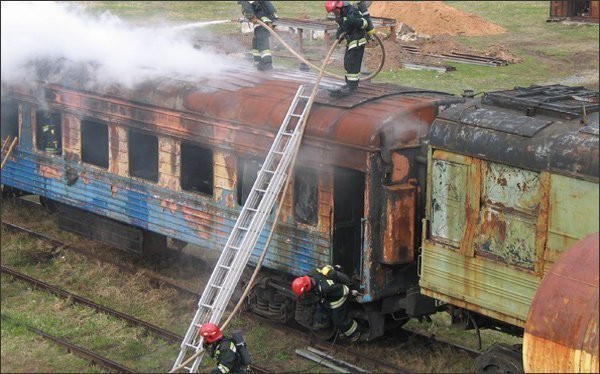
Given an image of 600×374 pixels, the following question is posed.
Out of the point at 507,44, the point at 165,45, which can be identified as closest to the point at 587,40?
the point at 507,44

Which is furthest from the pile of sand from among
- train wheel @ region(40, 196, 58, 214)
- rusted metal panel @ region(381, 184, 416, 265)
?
rusted metal panel @ region(381, 184, 416, 265)

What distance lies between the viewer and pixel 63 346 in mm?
11883

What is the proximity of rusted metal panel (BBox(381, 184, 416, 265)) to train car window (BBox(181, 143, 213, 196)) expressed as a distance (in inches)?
113

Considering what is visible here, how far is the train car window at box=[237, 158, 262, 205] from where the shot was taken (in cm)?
1225

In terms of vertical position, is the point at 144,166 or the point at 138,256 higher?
the point at 144,166

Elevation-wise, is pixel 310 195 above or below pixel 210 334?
above

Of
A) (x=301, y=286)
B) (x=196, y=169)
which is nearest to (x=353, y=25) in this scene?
A: (x=196, y=169)

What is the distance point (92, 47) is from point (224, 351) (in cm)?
711

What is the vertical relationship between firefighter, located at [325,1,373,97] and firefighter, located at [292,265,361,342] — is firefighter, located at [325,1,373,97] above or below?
Answer: above

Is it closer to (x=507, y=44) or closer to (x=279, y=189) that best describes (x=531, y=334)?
(x=279, y=189)

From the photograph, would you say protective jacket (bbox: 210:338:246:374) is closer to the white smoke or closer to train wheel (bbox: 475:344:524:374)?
train wheel (bbox: 475:344:524:374)

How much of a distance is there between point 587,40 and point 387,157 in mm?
22656

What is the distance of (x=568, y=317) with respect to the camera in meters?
8.11

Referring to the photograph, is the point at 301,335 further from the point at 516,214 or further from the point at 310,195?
the point at 516,214
